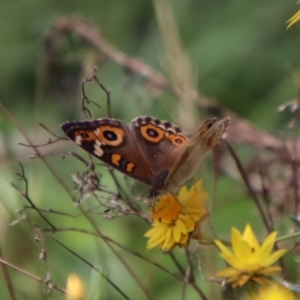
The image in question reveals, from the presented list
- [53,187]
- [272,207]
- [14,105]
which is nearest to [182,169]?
[272,207]

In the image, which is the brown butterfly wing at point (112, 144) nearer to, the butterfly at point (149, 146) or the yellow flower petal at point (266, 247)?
the butterfly at point (149, 146)

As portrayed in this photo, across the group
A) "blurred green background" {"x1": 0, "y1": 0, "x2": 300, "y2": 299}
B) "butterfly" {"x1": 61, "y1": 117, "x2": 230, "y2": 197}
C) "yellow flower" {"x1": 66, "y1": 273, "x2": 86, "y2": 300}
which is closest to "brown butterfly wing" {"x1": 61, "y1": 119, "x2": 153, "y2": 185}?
"butterfly" {"x1": 61, "y1": 117, "x2": 230, "y2": 197}

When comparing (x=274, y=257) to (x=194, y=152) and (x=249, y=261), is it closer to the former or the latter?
(x=249, y=261)

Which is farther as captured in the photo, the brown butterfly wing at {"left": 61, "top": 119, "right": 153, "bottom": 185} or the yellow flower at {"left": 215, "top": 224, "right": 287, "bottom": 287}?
the brown butterfly wing at {"left": 61, "top": 119, "right": 153, "bottom": 185}

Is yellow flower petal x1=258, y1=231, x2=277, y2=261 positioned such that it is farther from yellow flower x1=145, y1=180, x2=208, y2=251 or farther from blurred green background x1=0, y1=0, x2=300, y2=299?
blurred green background x1=0, y1=0, x2=300, y2=299

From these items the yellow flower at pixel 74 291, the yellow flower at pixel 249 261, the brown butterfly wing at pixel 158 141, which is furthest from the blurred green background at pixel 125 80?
the yellow flower at pixel 249 261

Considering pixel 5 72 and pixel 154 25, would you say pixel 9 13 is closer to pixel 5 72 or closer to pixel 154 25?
pixel 5 72
